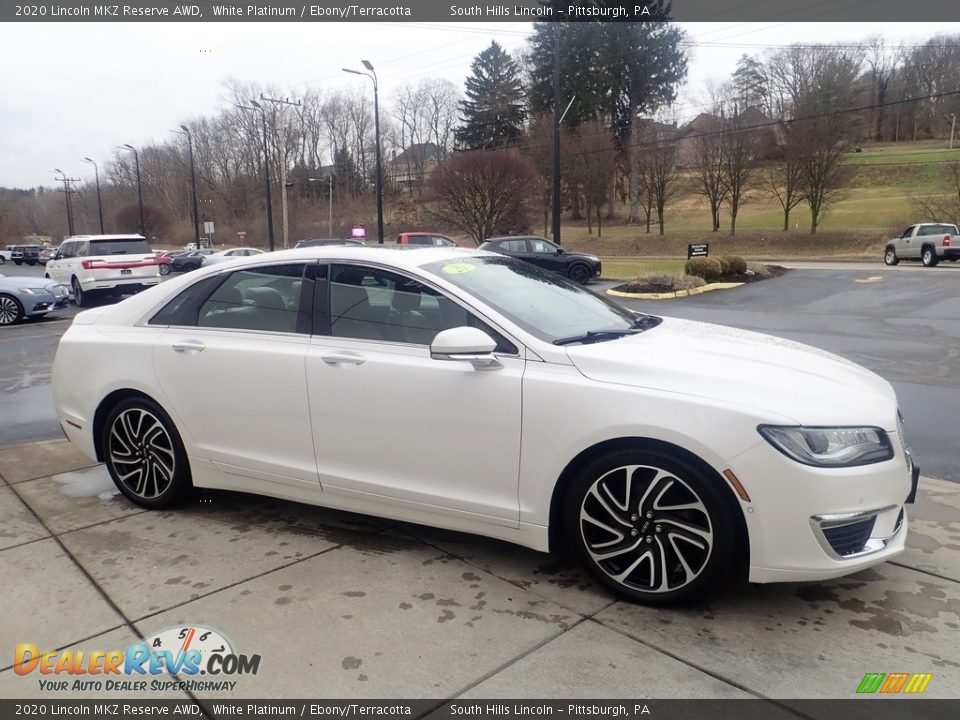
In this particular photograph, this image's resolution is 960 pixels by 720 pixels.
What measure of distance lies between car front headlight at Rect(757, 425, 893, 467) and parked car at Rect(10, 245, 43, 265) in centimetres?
6988

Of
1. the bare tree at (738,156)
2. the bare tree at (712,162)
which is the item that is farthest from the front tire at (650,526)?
the bare tree at (712,162)

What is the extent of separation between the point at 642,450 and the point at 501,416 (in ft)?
2.09

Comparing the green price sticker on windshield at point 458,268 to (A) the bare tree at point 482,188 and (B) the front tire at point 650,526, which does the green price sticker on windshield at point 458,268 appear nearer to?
(B) the front tire at point 650,526

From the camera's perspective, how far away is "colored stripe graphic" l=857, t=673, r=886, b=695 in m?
2.46

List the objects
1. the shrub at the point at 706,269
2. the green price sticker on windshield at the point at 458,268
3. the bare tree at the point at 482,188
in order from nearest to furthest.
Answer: the green price sticker on windshield at the point at 458,268, the shrub at the point at 706,269, the bare tree at the point at 482,188

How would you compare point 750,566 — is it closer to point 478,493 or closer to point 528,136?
point 478,493

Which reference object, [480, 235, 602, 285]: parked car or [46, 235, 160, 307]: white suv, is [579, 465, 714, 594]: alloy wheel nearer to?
[46, 235, 160, 307]: white suv

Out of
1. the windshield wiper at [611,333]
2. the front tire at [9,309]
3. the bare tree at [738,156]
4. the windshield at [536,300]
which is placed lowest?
the front tire at [9,309]

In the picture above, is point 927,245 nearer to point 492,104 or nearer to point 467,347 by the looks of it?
point 467,347

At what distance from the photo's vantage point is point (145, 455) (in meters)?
4.23

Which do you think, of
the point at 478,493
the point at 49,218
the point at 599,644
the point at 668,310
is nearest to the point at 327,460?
the point at 478,493

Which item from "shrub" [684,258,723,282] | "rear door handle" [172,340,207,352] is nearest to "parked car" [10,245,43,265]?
"shrub" [684,258,723,282]
